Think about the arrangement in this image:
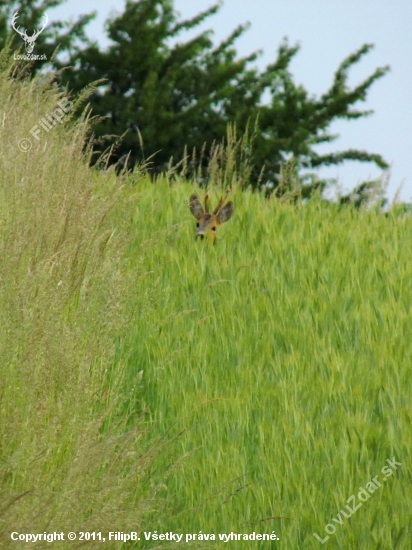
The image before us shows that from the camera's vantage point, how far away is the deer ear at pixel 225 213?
6344 millimetres

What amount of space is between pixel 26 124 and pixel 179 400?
11.6 feet

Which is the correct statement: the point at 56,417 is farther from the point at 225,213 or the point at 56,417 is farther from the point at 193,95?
the point at 193,95

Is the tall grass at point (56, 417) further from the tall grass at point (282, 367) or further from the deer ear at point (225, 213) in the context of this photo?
the deer ear at point (225, 213)

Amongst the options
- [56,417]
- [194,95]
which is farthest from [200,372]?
[194,95]

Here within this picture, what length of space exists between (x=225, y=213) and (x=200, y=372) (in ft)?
6.50

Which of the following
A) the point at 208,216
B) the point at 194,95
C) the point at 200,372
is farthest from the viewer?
the point at 194,95

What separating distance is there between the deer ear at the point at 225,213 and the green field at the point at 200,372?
17cm

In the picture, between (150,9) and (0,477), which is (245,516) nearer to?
(0,477)

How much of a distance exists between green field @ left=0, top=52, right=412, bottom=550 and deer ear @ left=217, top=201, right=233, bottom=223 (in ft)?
0.56

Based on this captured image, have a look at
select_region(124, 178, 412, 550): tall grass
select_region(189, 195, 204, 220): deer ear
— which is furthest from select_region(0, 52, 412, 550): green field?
select_region(189, 195, 204, 220): deer ear

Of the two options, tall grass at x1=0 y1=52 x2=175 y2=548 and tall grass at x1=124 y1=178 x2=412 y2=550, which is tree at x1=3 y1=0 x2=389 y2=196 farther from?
tall grass at x1=0 y1=52 x2=175 y2=548

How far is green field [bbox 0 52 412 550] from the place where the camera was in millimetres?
3268

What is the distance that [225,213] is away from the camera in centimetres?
637

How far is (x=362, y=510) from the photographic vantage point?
11.8ft
